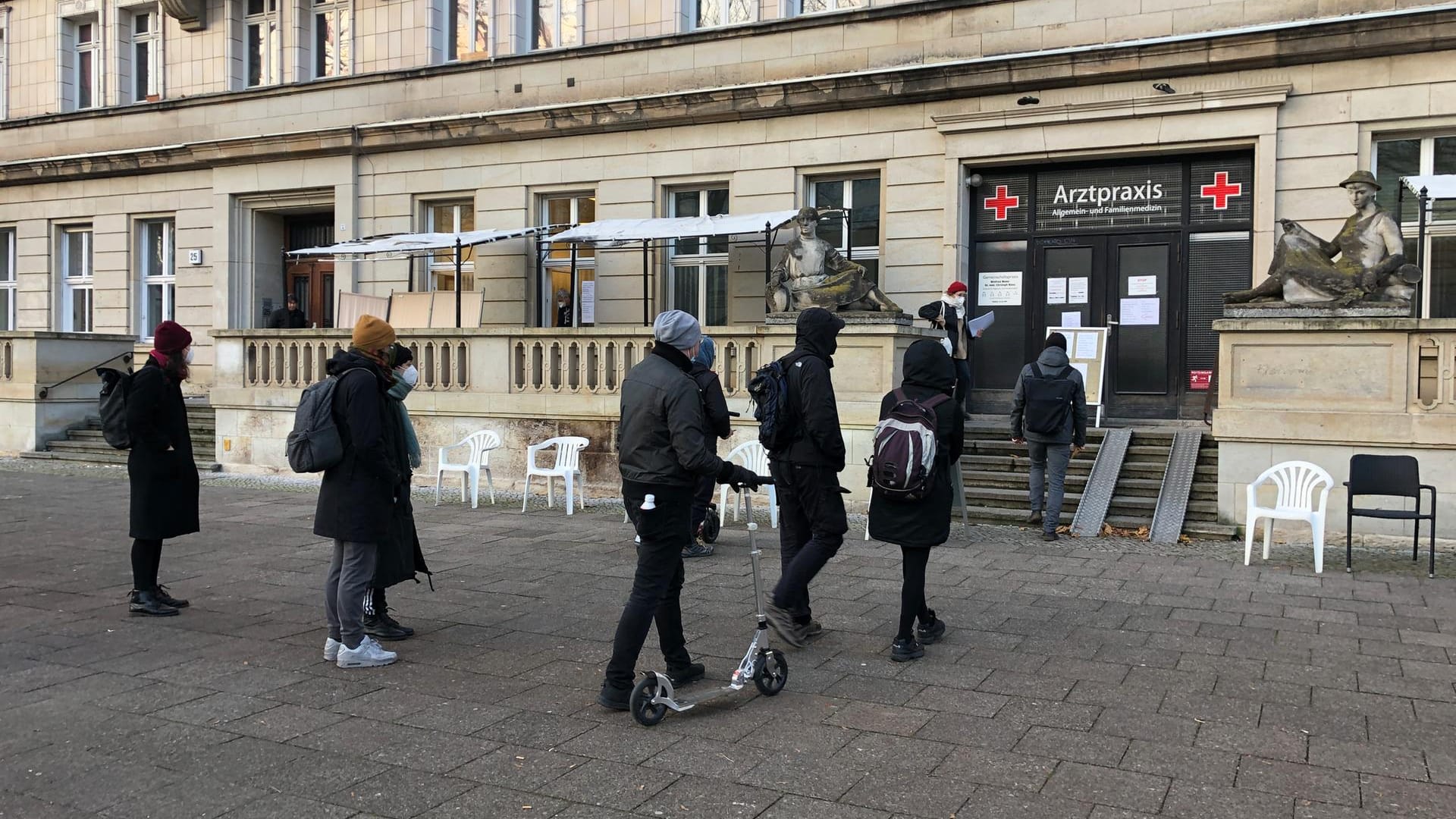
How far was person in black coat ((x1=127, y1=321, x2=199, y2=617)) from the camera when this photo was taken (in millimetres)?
7223

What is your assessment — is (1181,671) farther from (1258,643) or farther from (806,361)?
(806,361)

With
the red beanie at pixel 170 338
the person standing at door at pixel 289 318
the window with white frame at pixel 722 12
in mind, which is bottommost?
the red beanie at pixel 170 338

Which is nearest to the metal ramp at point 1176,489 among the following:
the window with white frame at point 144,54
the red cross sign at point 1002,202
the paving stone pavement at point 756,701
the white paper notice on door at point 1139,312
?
the paving stone pavement at point 756,701

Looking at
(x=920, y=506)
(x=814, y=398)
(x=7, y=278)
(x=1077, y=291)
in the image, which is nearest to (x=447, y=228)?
(x=1077, y=291)

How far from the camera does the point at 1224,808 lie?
414 centimetres

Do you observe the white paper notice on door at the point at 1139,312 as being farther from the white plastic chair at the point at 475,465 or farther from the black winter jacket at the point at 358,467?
the black winter jacket at the point at 358,467

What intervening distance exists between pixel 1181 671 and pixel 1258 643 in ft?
3.11

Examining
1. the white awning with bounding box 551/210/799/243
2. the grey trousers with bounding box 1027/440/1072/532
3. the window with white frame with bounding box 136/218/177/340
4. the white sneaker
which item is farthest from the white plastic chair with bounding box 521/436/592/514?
the window with white frame with bounding box 136/218/177/340

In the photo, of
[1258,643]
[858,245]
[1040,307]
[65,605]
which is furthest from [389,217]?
[1258,643]

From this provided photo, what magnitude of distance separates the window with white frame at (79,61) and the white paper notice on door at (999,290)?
18.6m

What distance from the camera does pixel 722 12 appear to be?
17375mm

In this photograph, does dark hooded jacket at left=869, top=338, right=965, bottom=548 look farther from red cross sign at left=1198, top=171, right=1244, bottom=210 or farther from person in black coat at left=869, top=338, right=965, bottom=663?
red cross sign at left=1198, top=171, right=1244, bottom=210

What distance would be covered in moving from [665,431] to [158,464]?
3.93m

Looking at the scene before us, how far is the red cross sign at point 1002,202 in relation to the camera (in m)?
15.5
